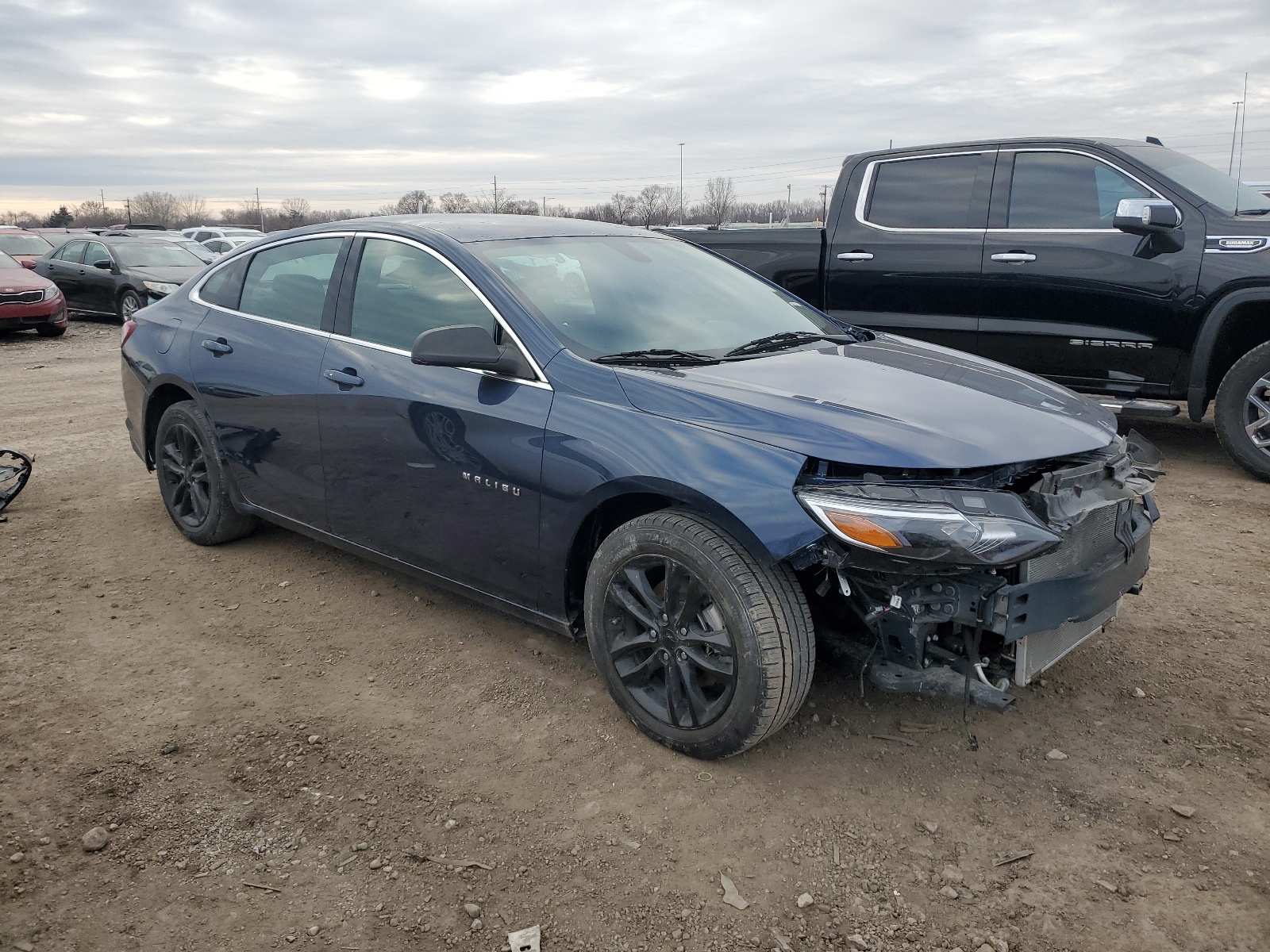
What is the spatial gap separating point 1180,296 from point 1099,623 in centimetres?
359

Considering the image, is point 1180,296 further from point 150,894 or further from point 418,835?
point 150,894

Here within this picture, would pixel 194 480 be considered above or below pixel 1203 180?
below

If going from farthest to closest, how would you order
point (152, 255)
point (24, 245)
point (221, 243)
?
point (221, 243) → point (24, 245) → point (152, 255)

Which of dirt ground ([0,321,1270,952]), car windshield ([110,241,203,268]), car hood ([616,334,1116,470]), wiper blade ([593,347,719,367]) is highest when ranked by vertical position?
car windshield ([110,241,203,268])

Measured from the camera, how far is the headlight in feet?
8.21

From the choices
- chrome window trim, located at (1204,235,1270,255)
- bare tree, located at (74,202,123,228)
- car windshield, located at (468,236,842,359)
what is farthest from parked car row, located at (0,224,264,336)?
bare tree, located at (74,202,123,228)

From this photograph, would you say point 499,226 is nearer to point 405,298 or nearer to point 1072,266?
point 405,298

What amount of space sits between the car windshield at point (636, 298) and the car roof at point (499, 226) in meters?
0.07

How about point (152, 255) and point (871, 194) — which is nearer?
point (871, 194)

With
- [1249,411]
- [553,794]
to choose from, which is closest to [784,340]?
[553,794]

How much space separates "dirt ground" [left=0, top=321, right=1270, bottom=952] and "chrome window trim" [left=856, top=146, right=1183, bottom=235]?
2.69 metres

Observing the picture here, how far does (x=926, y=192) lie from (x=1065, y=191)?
0.92 meters

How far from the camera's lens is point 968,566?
2.53m

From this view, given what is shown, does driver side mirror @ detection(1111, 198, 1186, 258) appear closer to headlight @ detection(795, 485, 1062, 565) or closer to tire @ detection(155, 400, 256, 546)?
headlight @ detection(795, 485, 1062, 565)
